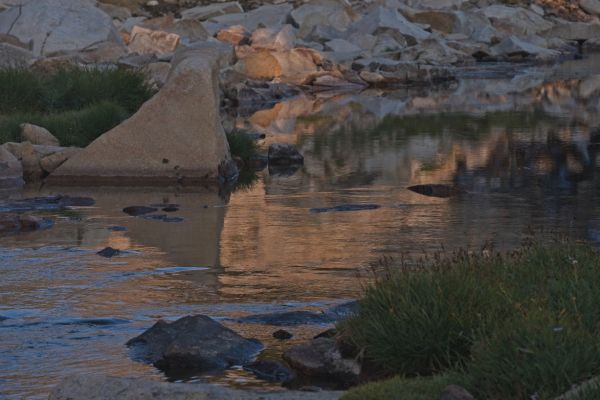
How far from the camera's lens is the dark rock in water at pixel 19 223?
13805 millimetres

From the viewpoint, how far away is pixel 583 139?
76.4ft

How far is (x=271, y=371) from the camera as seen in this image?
26.6ft

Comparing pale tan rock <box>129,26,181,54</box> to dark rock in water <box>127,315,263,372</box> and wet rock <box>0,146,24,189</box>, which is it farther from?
dark rock in water <box>127,315,263,372</box>

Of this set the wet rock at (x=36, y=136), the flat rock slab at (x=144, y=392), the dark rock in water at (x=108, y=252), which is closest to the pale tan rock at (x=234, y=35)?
the wet rock at (x=36, y=136)

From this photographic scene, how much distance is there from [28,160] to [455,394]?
40.8ft

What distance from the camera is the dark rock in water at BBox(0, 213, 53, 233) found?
13.8 meters

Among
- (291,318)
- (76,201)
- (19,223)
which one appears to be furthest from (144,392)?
(76,201)

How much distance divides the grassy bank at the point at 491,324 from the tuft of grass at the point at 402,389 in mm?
17

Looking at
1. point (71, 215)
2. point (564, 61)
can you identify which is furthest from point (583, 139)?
point (564, 61)

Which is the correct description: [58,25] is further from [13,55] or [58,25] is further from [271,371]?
[271,371]

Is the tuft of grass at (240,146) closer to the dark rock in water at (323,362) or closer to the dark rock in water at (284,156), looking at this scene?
the dark rock in water at (284,156)

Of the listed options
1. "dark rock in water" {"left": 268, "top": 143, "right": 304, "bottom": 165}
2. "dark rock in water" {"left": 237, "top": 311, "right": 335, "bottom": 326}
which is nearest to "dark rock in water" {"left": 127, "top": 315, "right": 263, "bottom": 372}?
"dark rock in water" {"left": 237, "top": 311, "right": 335, "bottom": 326}

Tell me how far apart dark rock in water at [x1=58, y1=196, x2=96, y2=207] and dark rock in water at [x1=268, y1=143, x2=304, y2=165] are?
4.78 metres

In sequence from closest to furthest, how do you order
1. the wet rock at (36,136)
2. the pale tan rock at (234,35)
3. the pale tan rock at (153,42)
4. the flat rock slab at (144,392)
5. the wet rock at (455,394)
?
the wet rock at (455,394), the flat rock slab at (144,392), the wet rock at (36,136), the pale tan rock at (153,42), the pale tan rock at (234,35)
